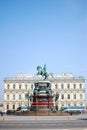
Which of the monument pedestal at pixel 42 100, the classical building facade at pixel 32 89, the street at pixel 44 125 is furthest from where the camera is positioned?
the classical building facade at pixel 32 89

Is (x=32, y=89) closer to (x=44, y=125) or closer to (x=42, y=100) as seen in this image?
(x=42, y=100)

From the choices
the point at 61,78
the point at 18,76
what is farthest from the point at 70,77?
the point at 18,76

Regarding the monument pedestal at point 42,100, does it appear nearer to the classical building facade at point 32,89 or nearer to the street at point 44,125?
the street at point 44,125

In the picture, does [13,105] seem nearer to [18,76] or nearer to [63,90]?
[18,76]

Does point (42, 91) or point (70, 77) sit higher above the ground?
point (70, 77)

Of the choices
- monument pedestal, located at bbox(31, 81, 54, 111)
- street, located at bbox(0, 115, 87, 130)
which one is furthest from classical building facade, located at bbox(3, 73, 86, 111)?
street, located at bbox(0, 115, 87, 130)

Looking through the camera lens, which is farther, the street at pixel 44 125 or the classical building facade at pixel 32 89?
the classical building facade at pixel 32 89

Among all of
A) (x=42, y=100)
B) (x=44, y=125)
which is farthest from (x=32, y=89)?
(x=44, y=125)

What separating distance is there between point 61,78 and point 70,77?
3791 mm

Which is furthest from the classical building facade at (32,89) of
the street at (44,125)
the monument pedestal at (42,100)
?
the street at (44,125)

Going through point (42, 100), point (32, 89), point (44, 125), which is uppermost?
point (32, 89)

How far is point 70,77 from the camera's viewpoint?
4469 inches

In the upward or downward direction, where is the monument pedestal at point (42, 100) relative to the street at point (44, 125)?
upward

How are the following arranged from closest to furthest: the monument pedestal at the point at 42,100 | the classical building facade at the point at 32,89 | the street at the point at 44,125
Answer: the street at the point at 44,125
the monument pedestal at the point at 42,100
the classical building facade at the point at 32,89
